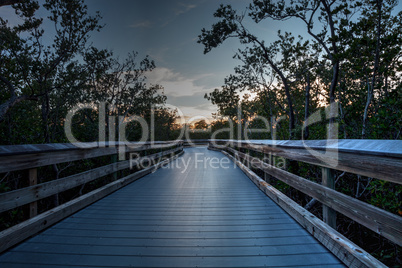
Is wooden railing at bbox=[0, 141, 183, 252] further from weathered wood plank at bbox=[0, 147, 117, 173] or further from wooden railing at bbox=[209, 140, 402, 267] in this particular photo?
wooden railing at bbox=[209, 140, 402, 267]

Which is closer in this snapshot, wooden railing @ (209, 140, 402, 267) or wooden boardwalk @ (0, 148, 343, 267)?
wooden railing @ (209, 140, 402, 267)

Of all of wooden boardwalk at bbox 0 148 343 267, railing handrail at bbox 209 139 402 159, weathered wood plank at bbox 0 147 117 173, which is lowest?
wooden boardwalk at bbox 0 148 343 267

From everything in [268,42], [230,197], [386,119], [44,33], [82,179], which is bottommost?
[230,197]

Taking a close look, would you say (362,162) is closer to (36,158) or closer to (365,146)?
(365,146)

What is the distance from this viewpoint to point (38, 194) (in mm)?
2547

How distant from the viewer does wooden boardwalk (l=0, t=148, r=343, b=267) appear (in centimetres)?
200

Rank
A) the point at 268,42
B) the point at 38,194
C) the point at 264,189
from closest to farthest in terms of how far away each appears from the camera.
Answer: the point at 38,194, the point at 264,189, the point at 268,42

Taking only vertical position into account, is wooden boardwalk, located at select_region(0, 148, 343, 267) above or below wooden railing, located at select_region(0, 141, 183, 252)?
below

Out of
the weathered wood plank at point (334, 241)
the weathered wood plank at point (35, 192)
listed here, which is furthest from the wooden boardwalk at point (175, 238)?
the weathered wood plank at point (35, 192)

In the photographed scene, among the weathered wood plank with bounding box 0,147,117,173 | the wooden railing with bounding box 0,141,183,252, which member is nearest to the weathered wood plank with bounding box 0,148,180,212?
the wooden railing with bounding box 0,141,183,252

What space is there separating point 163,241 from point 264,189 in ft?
8.51

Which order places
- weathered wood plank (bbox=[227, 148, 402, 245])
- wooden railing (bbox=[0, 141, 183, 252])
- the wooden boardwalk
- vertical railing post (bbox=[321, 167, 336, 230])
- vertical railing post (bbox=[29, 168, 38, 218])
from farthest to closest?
vertical railing post (bbox=[29, 168, 38, 218]), vertical railing post (bbox=[321, 167, 336, 230]), wooden railing (bbox=[0, 141, 183, 252]), the wooden boardwalk, weathered wood plank (bbox=[227, 148, 402, 245])

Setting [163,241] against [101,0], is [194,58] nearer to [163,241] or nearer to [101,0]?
[101,0]

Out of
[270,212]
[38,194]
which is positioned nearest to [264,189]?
[270,212]
